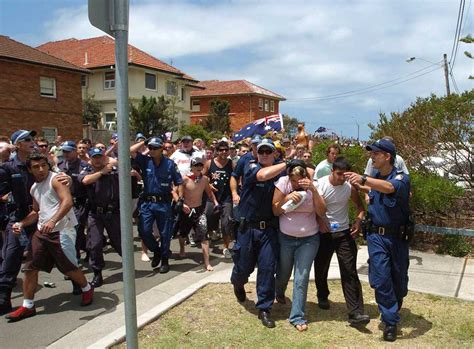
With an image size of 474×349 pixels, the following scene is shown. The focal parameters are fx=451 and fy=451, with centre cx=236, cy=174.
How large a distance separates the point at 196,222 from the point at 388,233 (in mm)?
3393

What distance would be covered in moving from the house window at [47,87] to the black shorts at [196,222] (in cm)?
2111

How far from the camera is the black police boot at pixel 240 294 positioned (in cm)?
511

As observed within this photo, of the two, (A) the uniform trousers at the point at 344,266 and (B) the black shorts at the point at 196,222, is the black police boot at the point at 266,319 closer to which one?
(A) the uniform trousers at the point at 344,266

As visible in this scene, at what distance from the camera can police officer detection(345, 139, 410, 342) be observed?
4.21m

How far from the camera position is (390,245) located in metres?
4.29

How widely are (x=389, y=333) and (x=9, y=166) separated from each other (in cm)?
442

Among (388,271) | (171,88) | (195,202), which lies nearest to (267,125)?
(195,202)

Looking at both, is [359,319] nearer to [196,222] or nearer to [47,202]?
[196,222]

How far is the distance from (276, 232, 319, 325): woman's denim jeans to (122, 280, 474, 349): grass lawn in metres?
0.19

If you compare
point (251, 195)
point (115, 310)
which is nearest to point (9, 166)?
point (115, 310)

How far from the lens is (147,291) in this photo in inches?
223

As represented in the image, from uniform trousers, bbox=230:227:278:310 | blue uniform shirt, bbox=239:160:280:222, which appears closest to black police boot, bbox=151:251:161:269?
uniform trousers, bbox=230:227:278:310

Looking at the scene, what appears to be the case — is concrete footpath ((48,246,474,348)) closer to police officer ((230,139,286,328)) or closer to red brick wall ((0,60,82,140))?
police officer ((230,139,286,328))

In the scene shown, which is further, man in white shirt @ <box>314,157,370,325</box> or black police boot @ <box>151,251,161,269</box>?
black police boot @ <box>151,251,161,269</box>
